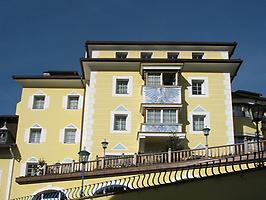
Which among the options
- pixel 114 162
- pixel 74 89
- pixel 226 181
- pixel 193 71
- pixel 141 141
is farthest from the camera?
pixel 74 89

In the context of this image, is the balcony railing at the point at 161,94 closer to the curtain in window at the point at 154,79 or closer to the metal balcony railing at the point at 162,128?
the curtain in window at the point at 154,79

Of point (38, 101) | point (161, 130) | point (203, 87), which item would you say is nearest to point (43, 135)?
point (38, 101)

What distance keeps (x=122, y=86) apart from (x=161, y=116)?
445 centimetres

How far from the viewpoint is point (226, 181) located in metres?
12.1

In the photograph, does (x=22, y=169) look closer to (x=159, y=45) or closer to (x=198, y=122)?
(x=198, y=122)

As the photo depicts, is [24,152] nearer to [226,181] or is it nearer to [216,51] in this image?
[216,51]

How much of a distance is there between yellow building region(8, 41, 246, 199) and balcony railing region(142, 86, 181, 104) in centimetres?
7

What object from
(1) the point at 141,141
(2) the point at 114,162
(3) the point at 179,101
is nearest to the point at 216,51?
(3) the point at 179,101

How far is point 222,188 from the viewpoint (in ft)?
39.6

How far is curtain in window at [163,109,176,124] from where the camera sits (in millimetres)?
32688

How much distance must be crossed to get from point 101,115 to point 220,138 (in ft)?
29.8

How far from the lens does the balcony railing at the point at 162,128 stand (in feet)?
105

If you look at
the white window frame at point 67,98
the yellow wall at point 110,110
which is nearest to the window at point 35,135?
the white window frame at point 67,98

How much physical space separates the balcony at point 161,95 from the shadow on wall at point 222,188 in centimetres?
2023
